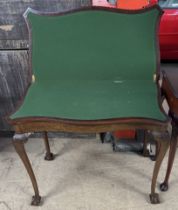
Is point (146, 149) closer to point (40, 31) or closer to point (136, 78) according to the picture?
point (136, 78)

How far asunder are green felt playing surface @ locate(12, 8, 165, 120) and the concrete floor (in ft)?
2.06

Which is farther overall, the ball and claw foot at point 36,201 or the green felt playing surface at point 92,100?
the ball and claw foot at point 36,201

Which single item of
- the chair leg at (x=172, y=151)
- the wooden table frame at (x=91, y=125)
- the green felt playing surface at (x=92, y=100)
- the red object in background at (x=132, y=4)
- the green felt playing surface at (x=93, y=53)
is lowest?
the chair leg at (x=172, y=151)

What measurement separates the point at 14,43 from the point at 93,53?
60cm

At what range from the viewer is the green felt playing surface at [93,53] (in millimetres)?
1460

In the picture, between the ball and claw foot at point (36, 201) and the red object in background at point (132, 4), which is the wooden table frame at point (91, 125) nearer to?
the ball and claw foot at point (36, 201)

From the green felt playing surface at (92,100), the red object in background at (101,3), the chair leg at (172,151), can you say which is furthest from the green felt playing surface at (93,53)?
the chair leg at (172,151)

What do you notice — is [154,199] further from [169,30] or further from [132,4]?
[169,30]

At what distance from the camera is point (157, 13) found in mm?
1452

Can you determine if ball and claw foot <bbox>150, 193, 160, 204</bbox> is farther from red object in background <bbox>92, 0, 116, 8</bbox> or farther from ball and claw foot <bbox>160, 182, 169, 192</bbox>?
red object in background <bbox>92, 0, 116, 8</bbox>

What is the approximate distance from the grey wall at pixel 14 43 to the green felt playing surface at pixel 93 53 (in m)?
0.16

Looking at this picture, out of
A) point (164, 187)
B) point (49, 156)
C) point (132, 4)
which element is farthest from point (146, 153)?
point (132, 4)

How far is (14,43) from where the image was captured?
1763mm

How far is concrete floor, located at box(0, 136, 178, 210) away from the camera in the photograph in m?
1.50
